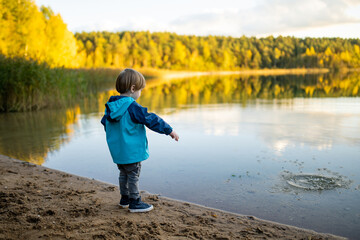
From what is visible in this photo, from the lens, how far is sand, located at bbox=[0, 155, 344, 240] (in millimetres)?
2822

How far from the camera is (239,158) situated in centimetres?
580

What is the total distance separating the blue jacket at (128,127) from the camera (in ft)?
10.4

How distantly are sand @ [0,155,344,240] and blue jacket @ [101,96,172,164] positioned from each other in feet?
2.01

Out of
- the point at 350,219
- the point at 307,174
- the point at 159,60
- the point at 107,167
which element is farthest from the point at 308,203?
the point at 159,60

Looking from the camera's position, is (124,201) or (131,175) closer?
(131,175)

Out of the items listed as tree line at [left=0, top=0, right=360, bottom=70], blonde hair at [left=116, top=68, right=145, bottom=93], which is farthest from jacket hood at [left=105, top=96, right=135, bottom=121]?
tree line at [left=0, top=0, right=360, bottom=70]

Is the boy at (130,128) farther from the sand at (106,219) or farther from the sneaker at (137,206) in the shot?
the sand at (106,219)

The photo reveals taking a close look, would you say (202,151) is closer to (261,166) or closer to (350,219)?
(261,166)

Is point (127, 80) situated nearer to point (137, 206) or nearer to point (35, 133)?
point (137, 206)

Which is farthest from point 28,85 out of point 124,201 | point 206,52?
point 206,52

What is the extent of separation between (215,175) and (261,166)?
878 mm

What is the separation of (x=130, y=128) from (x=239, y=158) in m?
3.04

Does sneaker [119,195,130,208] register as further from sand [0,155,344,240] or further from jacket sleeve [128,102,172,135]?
jacket sleeve [128,102,172,135]

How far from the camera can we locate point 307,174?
480 centimetres
